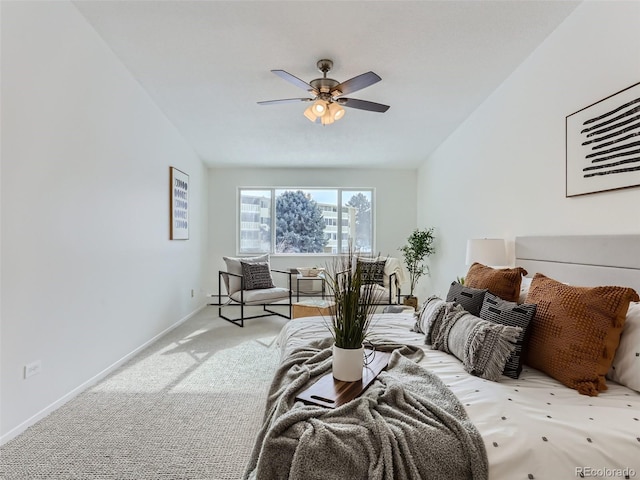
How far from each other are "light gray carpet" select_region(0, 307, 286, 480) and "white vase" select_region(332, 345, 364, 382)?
76 cm

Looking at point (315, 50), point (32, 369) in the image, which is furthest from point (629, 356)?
point (32, 369)

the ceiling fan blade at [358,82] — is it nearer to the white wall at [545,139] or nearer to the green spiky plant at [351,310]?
the white wall at [545,139]

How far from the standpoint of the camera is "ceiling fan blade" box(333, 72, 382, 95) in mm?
2370

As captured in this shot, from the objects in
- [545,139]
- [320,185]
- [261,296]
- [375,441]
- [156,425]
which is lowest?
[156,425]

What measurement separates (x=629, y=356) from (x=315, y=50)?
104 inches

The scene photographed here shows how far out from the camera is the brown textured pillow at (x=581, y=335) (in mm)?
1365

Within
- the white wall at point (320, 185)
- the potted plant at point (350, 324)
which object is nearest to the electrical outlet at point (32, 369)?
the potted plant at point (350, 324)

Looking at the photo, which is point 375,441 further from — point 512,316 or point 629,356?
point 629,356

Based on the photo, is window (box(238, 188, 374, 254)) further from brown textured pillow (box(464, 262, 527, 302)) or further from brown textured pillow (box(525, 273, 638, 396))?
brown textured pillow (box(525, 273, 638, 396))

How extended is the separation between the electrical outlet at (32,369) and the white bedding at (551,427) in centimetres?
232

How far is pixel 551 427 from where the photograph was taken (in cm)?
110

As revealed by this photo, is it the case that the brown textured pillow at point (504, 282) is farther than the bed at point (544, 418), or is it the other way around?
the brown textured pillow at point (504, 282)

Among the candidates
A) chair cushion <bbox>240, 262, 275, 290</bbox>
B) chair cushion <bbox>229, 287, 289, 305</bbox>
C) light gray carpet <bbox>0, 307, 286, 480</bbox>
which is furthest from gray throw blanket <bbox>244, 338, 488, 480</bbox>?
chair cushion <bbox>240, 262, 275, 290</bbox>

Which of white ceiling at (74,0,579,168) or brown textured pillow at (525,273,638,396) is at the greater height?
white ceiling at (74,0,579,168)
